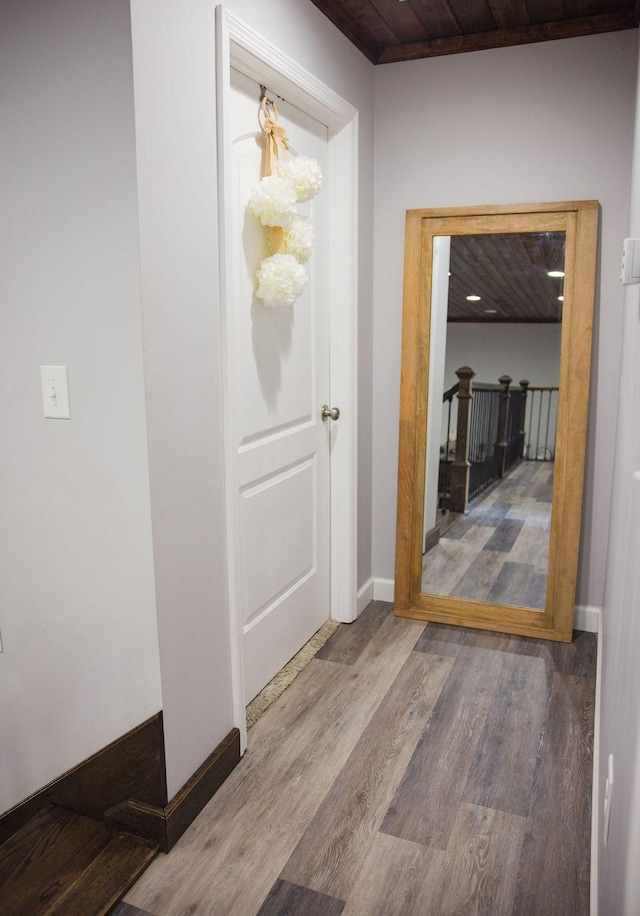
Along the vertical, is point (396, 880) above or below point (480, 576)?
below

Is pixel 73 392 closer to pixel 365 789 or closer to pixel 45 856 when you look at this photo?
pixel 45 856

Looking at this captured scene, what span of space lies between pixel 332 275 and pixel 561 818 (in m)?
2.06

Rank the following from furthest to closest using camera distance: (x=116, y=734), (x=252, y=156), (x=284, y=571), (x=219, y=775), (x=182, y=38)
A: 1. (x=284, y=571)
2. (x=252, y=156)
3. (x=219, y=775)
4. (x=116, y=734)
5. (x=182, y=38)

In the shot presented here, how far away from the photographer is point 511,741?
2.20 m

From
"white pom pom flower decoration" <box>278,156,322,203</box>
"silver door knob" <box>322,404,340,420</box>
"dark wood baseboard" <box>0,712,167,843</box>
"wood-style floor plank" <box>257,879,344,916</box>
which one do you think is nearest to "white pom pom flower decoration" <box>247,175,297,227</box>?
"white pom pom flower decoration" <box>278,156,322,203</box>

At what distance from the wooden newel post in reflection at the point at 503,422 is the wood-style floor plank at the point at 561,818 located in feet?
3.11

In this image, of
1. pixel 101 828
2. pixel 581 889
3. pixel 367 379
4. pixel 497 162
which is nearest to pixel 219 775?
pixel 101 828

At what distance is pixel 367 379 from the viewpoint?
10.0 feet

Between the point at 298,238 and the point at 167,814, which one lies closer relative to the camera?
the point at 167,814

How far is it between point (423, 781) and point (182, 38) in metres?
2.09

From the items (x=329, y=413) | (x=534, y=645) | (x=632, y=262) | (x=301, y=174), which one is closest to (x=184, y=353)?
(x=301, y=174)

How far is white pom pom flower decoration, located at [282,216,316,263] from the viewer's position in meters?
2.20

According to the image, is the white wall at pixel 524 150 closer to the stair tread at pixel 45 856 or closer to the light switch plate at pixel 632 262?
the light switch plate at pixel 632 262

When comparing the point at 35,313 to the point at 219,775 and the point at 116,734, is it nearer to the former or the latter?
the point at 116,734
